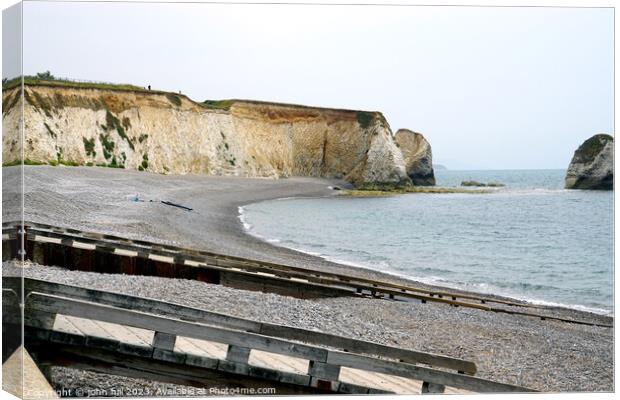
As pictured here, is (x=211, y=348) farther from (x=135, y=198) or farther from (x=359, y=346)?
(x=135, y=198)

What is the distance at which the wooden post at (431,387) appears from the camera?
6891mm

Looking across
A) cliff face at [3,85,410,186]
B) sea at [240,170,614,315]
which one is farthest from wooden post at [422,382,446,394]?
cliff face at [3,85,410,186]

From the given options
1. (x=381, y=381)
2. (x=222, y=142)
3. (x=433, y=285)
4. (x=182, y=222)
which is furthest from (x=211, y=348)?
(x=222, y=142)

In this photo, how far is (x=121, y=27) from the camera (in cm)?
817

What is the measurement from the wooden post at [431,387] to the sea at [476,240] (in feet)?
12.2

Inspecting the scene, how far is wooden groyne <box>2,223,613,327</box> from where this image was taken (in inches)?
408

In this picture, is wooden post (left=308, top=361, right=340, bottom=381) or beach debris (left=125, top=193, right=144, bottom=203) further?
beach debris (left=125, top=193, right=144, bottom=203)

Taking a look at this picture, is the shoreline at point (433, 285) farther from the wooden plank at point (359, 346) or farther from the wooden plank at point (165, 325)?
the wooden plank at point (165, 325)

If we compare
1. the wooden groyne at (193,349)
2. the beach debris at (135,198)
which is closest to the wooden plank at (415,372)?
the wooden groyne at (193,349)

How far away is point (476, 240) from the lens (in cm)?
2709

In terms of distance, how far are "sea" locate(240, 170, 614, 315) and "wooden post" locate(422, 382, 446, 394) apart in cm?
373

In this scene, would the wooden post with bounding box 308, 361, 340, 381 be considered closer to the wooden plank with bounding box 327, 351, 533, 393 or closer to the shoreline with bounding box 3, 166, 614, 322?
the wooden plank with bounding box 327, 351, 533, 393

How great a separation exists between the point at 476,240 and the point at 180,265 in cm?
1808

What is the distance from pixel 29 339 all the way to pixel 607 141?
22.9 feet
